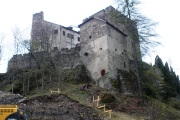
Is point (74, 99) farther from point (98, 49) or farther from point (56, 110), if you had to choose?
point (98, 49)

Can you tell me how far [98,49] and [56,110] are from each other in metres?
15.0

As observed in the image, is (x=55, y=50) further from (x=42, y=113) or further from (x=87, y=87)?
(x=42, y=113)

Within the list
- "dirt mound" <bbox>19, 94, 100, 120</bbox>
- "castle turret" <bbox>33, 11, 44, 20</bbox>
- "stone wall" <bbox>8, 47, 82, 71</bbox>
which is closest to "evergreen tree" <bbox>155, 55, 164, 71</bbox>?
"stone wall" <bbox>8, 47, 82, 71</bbox>

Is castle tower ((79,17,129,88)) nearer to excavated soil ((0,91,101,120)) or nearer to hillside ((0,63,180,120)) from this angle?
hillside ((0,63,180,120))

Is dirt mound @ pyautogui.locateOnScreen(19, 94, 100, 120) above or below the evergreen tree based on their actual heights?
below

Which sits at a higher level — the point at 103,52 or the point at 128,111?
the point at 103,52

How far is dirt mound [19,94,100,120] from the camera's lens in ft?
68.0

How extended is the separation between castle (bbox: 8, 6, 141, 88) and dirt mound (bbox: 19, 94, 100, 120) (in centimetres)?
902

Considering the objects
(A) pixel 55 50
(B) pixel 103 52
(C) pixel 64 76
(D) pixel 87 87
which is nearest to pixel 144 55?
(B) pixel 103 52

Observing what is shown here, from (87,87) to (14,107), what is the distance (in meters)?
15.7

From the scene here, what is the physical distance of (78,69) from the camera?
116 feet

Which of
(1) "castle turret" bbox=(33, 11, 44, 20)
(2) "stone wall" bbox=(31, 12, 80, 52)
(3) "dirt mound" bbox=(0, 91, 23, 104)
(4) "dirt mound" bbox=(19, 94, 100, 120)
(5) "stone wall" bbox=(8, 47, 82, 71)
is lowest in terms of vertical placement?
(4) "dirt mound" bbox=(19, 94, 100, 120)

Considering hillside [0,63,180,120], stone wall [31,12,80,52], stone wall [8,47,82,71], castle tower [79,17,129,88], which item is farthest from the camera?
stone wall [31,12,80,52]

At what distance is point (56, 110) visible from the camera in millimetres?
21391
